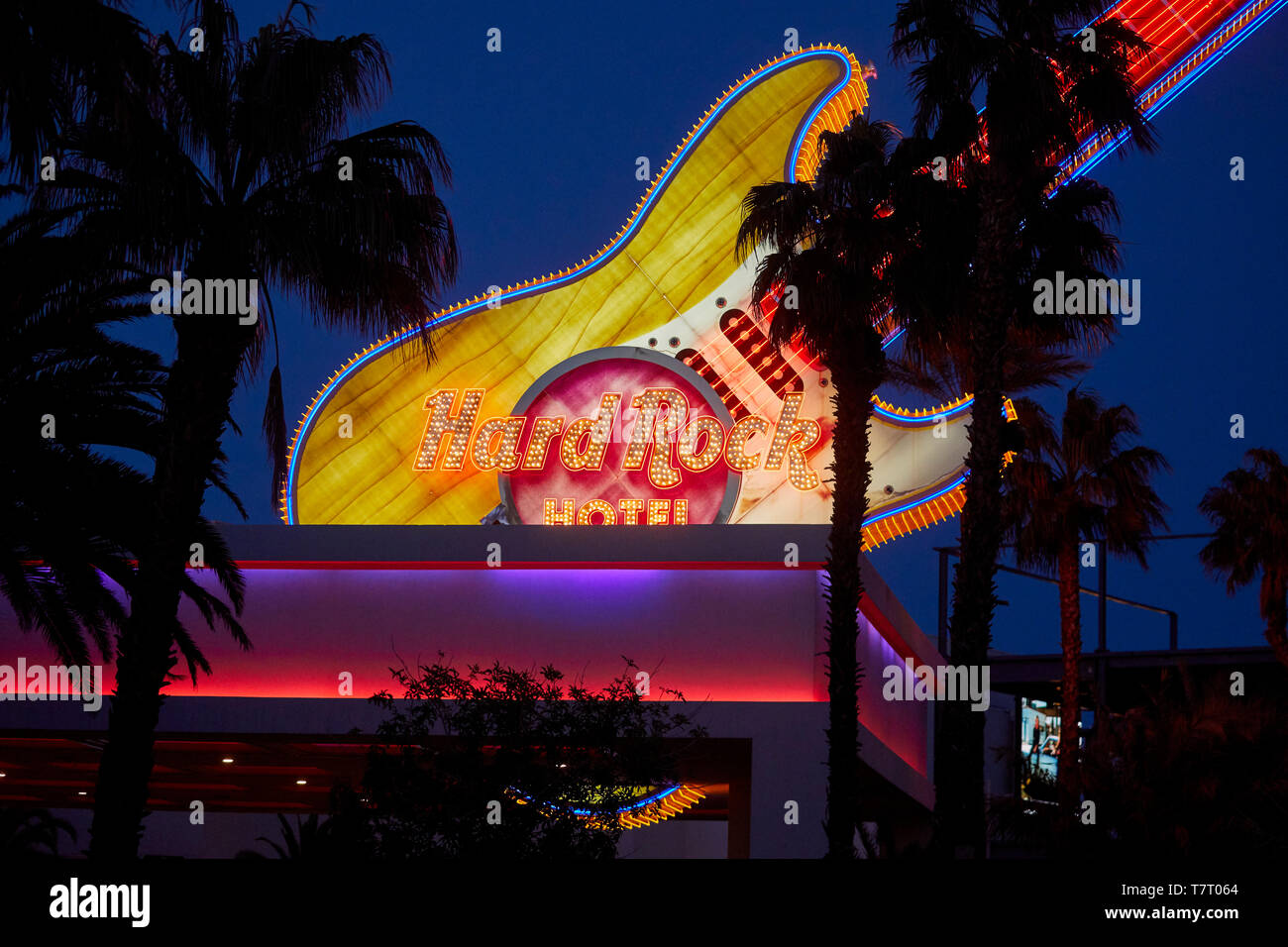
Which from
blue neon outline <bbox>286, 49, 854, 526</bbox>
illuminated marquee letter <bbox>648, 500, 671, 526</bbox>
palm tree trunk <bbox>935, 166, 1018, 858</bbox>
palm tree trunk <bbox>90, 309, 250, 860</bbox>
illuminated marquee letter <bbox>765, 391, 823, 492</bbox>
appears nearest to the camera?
palm tree trunk <bbox>90, 309, 250, 860</bbox>

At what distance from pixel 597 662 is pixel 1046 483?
44.8 ft

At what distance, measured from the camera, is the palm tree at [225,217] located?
15.2 metres

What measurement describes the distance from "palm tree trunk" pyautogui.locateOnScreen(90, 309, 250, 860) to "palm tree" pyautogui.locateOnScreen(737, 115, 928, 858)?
27.5 feet

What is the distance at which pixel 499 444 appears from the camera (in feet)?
94.1

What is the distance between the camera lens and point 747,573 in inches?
939

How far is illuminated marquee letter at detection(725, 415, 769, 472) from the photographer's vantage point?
2795 centimetres

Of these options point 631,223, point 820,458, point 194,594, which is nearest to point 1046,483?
point 820,458

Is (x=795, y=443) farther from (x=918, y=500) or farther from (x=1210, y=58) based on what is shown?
(x=1210, y=58)

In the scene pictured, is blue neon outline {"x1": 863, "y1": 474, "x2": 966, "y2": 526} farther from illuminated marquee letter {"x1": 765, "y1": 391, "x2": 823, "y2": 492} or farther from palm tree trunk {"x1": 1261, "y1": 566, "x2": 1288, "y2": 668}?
palm tree trunk {"x1": 1261, "y1": 566, "x2": 1288, "y2": 668}

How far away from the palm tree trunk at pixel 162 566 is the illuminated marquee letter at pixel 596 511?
1205 cm

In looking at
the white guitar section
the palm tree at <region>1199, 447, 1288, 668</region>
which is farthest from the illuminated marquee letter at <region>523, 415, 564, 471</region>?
the palm tree at <region>1199, 447, 1288, 668</region>

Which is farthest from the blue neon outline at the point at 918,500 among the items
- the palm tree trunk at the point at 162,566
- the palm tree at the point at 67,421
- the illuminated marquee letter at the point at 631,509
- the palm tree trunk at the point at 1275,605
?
the palm tree trunk at the point at 162,566
